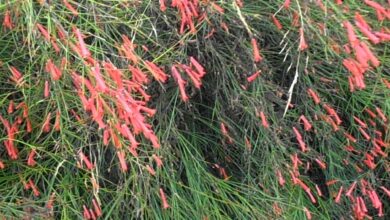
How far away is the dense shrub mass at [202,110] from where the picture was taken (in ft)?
4.58

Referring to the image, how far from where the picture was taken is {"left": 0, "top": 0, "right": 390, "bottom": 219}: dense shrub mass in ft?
4.58

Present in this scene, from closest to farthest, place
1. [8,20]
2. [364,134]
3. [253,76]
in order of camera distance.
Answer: [8,20] < [253,76] < [364,134]

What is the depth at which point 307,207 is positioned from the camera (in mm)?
1700

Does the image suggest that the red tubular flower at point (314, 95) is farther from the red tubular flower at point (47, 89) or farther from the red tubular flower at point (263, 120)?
the red tubular flower at point (47, 89)

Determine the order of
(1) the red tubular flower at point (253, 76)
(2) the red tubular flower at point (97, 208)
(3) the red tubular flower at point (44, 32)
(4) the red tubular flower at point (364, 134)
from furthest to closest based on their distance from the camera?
(4) the red tubular flower at point (364, 134)
(1) the red tubular flower at point (253, 76)
(2) the red tubular flower at point (97, 208)
(3) the red tubular flower at point (44, 32)

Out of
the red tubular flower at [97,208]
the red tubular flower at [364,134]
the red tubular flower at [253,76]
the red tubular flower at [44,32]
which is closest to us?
Result: the red tubular flower at [44,32]

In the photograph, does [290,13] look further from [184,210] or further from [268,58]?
[184,210]

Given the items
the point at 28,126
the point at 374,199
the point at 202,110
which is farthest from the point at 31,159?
the point at 374,199

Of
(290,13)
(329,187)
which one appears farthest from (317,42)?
(329,187)

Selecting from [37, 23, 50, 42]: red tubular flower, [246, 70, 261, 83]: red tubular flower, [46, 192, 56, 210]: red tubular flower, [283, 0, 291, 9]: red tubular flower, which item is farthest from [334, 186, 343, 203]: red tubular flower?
[37, 23, 50, 42]: red tubular flower

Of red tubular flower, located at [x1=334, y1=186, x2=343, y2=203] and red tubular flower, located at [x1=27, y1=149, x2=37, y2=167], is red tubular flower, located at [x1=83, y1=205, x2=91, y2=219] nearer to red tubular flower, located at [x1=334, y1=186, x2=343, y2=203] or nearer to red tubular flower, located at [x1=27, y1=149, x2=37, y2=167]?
red tubular flower, located at [x1=27, y1=149, x2=37, y2=167]

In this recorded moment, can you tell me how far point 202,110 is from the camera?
1.69 meters

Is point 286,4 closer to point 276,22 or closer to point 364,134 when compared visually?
point 276,22

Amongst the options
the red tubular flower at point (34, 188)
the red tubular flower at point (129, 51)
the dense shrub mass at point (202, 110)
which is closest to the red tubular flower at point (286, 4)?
the dense shrub mass at point (202, 110)
